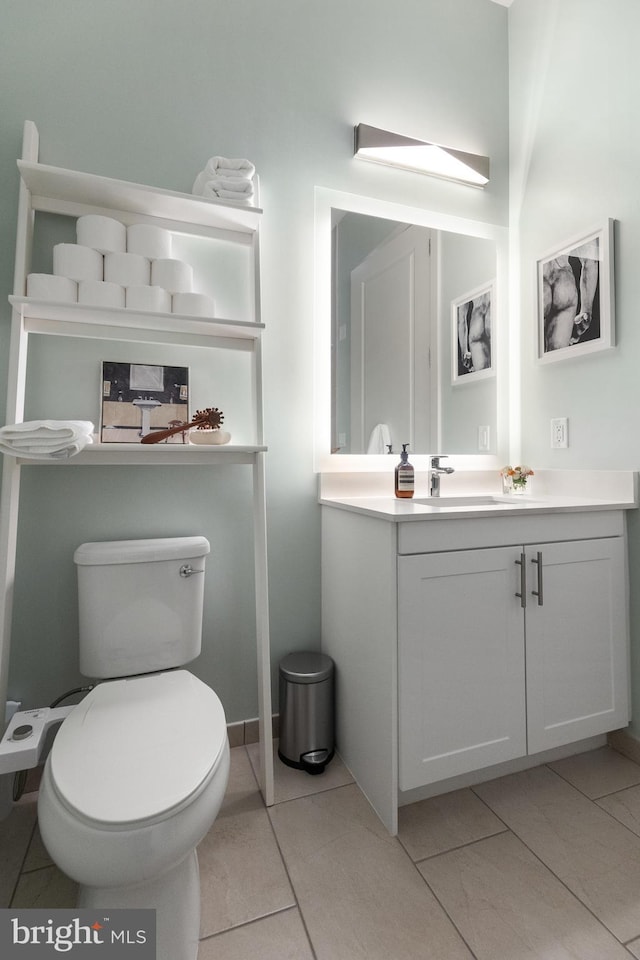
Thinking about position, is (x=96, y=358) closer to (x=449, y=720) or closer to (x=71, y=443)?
(x=71, y=443)

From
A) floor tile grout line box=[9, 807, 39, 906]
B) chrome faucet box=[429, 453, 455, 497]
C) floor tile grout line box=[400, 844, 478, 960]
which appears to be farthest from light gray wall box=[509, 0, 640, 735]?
floor tile grout line box=[9, 807, 39, 906]

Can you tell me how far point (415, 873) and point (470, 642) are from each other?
57cm

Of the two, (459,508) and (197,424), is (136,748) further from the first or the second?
(459,508)

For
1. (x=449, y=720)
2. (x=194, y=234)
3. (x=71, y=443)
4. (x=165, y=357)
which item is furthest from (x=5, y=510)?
(x=449, y=720)

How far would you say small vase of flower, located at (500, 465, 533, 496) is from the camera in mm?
1968

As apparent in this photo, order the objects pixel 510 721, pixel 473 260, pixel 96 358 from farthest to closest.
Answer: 1. pixel 473 260
2. pixel 96 358
3. pixel 510 721

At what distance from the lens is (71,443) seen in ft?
3.85

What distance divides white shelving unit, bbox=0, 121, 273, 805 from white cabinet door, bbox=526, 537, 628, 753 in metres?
0.82

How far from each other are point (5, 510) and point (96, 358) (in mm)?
538

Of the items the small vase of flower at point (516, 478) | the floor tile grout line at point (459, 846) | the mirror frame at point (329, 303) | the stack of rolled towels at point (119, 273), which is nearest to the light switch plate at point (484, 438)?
the mirror frame at point (329, 303)

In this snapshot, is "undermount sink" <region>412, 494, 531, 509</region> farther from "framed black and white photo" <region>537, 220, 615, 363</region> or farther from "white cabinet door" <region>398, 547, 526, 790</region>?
"framed black and white photo" <region>537, 220, 615, 363</region>

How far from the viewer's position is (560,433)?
76.0 inches

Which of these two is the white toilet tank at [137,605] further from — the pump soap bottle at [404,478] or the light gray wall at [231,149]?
the pump soap bottle at [404,478]

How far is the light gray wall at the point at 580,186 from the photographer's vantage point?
1632mm
